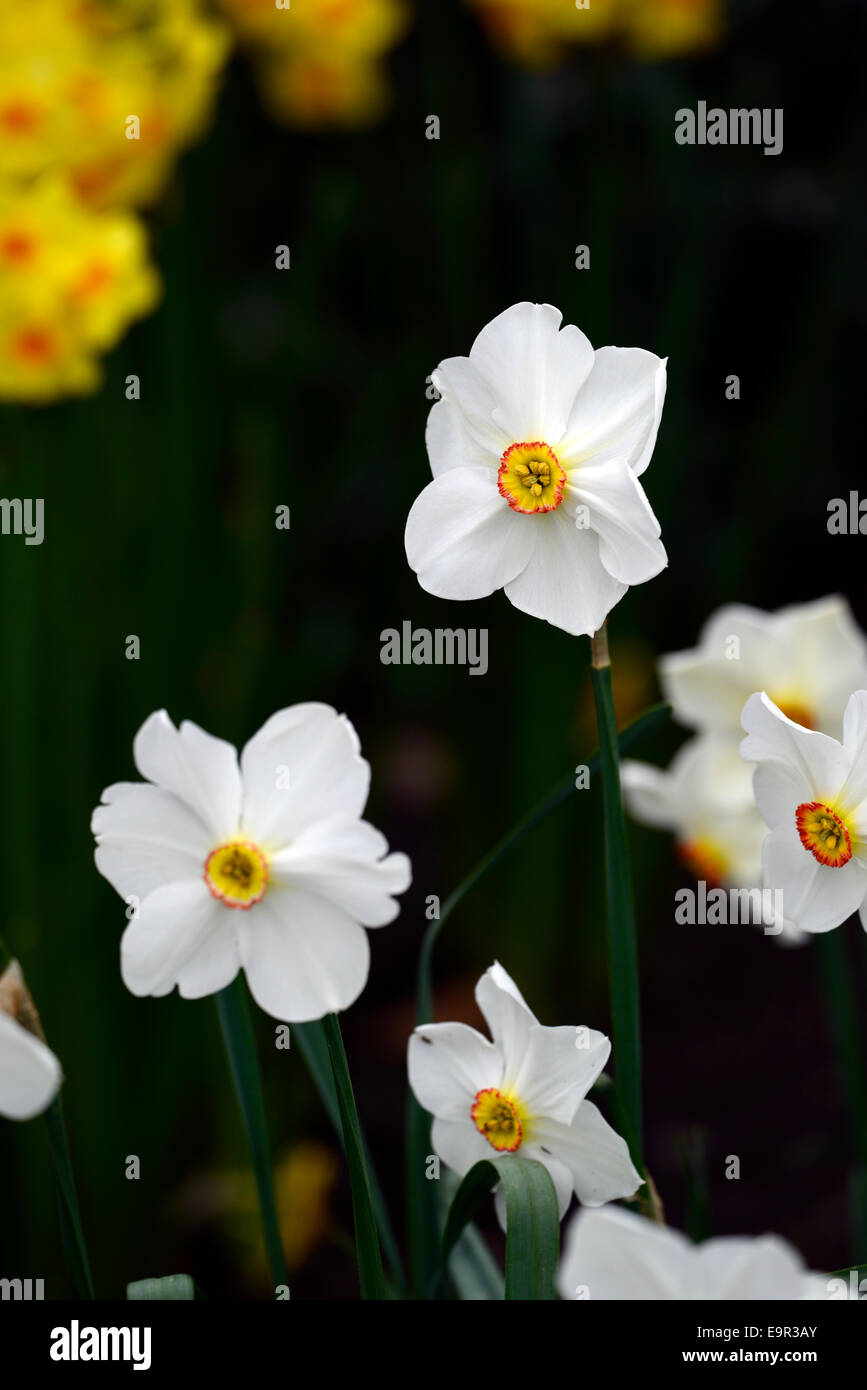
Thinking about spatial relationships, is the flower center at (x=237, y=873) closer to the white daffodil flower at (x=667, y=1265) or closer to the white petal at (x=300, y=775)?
the white petal at (x=300, y=775)

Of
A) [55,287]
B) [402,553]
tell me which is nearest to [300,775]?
[55,287]

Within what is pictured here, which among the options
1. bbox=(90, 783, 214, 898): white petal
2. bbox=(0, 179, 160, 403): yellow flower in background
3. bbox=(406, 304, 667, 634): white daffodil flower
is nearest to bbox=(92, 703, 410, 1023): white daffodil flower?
bbox=(90, 783, 214, 898): white petal

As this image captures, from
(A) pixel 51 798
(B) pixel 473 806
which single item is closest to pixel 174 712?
(A) pixel 51 798

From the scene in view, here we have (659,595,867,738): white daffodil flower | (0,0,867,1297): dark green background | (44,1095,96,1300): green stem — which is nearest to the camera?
(44,1095,96,1300): green stem

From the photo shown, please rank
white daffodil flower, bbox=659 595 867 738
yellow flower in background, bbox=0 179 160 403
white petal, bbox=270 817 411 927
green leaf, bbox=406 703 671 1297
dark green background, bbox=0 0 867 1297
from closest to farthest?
white petal, bbox=270 817 411 927
green leaf, bbox=406 703 671 1297
white daffodil flower, bbox=659 595 867 738
yellow flower in background, bbox=0 179 160 403
dark green background, bbox=0 0 867 1297

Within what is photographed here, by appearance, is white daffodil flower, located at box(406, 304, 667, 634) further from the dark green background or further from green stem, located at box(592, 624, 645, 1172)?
the dark green background

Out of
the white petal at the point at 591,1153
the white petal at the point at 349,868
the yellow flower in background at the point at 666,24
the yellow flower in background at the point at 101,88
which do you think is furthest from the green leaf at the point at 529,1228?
the yellow flower in background at the point at 666,24
